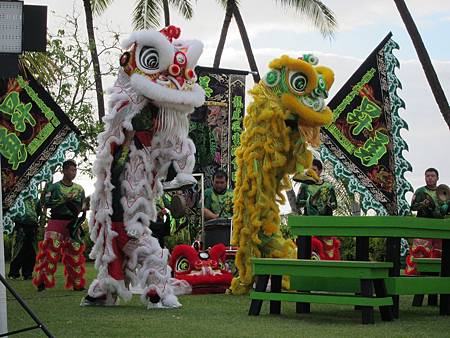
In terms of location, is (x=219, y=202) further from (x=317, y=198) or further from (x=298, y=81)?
(x=298, y=81)

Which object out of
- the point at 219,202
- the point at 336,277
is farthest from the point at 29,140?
the point at 336,277

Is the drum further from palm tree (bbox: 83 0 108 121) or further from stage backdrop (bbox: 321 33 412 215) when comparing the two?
palm tree (bbox: 83 0 108 121)

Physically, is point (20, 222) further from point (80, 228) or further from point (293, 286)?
point (293, 286)

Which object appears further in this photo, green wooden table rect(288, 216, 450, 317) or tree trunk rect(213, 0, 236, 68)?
tree trunk rect(213, 0, 236, 68)

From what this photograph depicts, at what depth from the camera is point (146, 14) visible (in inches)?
1038

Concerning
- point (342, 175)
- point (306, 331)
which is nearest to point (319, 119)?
point (306, 331)

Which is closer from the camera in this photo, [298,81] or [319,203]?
[298,81]

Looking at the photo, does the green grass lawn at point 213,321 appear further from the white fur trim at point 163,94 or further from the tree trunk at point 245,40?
the tree trunk at point 245,40

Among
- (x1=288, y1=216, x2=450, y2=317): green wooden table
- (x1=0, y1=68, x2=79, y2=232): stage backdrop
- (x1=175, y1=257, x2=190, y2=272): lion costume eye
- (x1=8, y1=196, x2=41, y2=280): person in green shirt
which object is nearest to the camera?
(x1=288, y1=216, x2=450, y2=317): green wooden table

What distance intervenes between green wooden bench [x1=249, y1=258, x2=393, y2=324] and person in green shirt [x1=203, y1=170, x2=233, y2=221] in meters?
4.05

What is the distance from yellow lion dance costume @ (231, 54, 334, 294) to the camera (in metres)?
11.5

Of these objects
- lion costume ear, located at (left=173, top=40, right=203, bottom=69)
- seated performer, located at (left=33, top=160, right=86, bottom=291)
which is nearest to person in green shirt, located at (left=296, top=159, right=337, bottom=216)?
seated performer, located at (left=33, top=160, right=86, bottom=291)

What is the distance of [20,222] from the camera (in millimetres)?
14938

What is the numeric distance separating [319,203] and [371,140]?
326 cm
